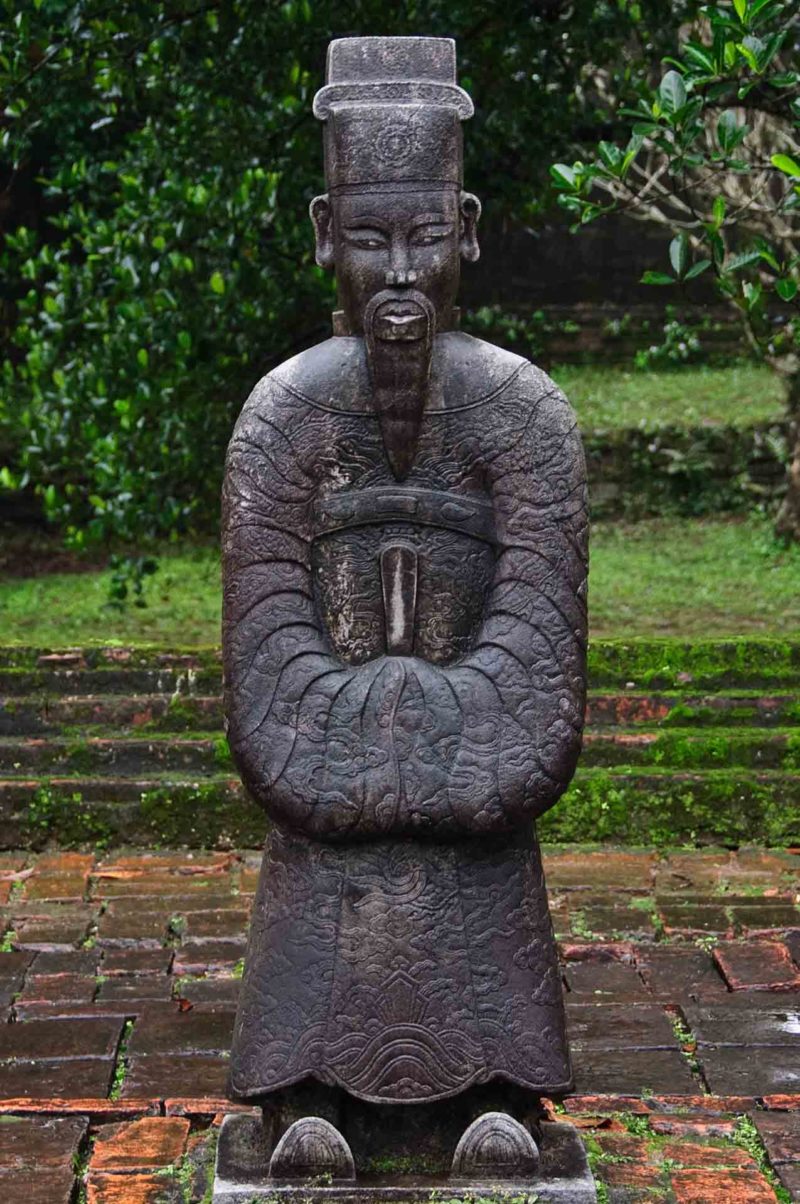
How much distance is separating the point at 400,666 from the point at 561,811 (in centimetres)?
282

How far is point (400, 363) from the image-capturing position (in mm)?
3281

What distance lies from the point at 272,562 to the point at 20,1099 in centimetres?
145

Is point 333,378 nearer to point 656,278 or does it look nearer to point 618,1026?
point 656,278

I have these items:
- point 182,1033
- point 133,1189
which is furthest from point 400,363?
point 182,1033

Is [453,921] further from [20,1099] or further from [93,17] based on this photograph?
[93,17]

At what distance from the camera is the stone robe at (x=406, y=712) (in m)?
3.23

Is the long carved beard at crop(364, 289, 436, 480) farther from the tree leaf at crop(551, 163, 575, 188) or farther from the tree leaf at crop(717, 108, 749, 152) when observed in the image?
the tree leaf at crop(717, 108, 749, 152)

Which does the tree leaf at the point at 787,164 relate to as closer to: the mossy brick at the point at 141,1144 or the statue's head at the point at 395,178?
the statue's head at the point at 395,178

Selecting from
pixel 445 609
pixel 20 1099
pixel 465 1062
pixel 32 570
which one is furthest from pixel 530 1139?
pixel 32 570

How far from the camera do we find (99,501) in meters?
6.21

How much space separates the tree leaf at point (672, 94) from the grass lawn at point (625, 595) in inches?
110

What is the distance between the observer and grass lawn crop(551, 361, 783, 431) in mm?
9969

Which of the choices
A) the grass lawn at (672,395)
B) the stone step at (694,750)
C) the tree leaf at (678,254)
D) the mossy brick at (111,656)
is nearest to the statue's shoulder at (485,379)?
the tree leaf at (678,254)

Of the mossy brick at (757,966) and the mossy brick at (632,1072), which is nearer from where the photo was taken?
the mossy brick at (632,1072)
